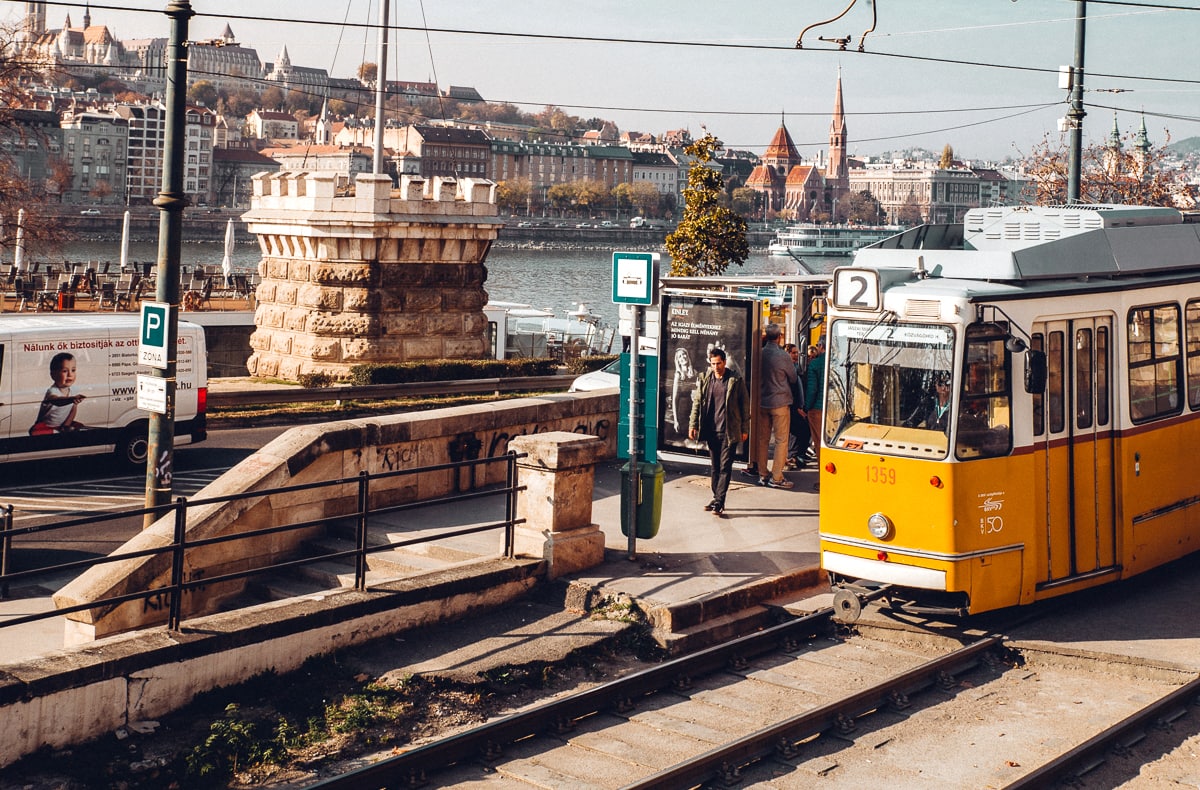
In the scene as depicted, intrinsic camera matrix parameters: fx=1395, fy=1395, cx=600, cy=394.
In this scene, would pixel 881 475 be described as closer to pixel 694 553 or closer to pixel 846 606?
pixel 846 606

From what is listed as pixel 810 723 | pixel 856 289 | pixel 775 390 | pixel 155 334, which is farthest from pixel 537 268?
pixel 810 723

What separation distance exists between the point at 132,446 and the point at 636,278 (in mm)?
9645

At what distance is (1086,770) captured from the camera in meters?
7.71

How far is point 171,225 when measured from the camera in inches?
425

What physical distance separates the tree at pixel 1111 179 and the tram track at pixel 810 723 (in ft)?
94.1

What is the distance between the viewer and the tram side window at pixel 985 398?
31.7ft

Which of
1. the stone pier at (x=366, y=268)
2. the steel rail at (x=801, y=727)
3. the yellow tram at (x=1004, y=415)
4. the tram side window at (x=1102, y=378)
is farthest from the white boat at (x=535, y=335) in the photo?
the steel rail at (x=801, y=727)

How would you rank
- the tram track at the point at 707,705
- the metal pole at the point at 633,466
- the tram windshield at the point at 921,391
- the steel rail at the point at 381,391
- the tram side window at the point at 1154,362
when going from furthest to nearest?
1. the steel rail at the point at 381,391
2. the metal pole at the point at 633,466
3. the tram side window at the point at 1154,362
4. the tram windshield at the point at 921,391
5. the tram track at the point at 707,705

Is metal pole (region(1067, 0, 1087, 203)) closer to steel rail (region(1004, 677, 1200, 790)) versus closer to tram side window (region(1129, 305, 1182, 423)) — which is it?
tram side window (region(1129, 305, 1182, 423))

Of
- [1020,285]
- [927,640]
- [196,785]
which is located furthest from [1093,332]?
[196,785]

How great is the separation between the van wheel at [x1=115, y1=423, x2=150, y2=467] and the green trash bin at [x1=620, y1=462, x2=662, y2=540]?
9.18 metres

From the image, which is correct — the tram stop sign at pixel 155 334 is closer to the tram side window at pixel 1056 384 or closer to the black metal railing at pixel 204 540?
the black metal railing at pixel 204 540

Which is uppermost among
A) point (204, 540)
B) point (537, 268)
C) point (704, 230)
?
point (537, 268)

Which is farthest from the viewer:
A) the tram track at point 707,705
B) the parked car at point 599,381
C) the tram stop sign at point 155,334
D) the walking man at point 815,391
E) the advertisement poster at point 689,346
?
the parked car at point 599,381
